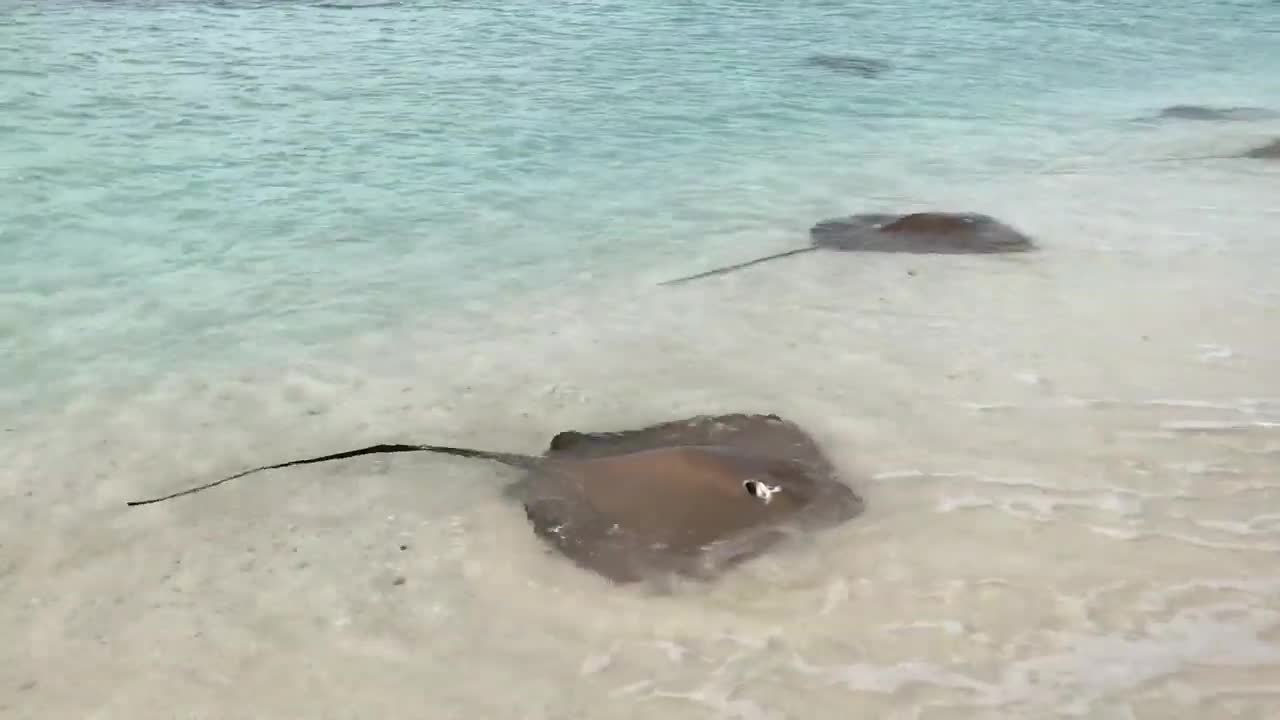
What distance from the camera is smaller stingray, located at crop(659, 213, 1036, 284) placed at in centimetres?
599

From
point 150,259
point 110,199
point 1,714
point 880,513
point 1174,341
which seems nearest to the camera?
point 1,714

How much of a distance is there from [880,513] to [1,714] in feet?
8.32

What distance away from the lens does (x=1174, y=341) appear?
Answer: 15.7 ft

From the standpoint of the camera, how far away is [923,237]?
20.0 ft

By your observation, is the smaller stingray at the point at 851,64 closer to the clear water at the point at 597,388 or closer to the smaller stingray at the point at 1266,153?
the clear water at the point at 597,388

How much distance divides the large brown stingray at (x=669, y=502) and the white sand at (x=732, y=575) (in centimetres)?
8

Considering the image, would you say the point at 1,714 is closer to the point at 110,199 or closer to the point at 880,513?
the point at 880,513

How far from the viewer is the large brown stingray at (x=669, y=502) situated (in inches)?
120

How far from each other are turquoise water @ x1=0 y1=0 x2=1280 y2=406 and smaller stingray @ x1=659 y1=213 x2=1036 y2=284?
0.42 meters

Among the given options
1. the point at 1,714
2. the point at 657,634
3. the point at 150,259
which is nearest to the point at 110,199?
the point at 150,259

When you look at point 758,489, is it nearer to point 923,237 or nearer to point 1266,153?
point 923,237

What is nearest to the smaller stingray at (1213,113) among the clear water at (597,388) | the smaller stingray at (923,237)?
the clear water at (597,388)

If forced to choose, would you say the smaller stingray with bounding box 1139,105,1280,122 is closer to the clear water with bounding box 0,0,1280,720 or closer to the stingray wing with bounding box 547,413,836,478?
the clear water with bounding box 0,0,1280,720

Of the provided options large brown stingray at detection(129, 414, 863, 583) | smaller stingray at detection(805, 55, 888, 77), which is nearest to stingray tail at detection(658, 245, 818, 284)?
large brown stingray at detection(129, 414, 863, 583)
